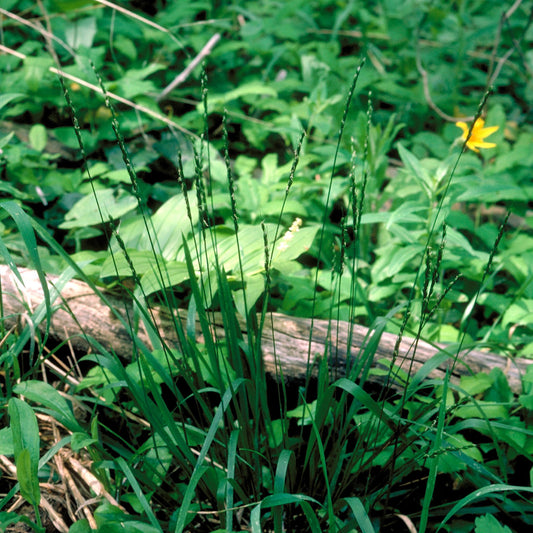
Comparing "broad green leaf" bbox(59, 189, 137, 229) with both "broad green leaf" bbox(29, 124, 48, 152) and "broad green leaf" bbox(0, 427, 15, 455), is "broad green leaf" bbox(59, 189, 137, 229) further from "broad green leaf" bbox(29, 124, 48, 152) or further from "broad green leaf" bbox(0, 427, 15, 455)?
"broad green leaf" bbox(0, 427, 15, 455)

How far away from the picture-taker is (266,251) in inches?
35.0

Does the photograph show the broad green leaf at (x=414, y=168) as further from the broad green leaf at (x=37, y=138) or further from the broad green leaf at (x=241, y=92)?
the broad green leaf at (x=37, y=138)

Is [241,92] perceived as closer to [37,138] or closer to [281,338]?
[37,138]

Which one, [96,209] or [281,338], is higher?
[96,209]

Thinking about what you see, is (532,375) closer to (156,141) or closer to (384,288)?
(384,288)

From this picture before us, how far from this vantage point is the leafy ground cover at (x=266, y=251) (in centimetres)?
98

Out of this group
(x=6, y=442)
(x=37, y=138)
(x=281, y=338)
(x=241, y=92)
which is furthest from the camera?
(x=241, y=92)

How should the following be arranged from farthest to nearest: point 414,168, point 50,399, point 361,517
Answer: point 414,168 → point 50,399 → point 361,517

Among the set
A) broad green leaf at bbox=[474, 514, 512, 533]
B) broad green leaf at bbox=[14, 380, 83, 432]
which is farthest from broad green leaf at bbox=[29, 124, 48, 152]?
broad green leaf at bbox=[474, 514, 512, 533]

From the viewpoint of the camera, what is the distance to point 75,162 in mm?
2373

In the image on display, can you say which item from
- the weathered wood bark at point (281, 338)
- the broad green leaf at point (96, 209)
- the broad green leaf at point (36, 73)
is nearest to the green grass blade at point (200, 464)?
the weathered wood bark at point (281, 338)

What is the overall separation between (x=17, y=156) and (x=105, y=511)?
4.78ft

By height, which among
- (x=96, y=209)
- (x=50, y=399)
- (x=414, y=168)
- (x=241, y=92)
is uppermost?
(x=241, y=92)

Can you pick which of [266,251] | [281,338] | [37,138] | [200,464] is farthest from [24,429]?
[37,138]
